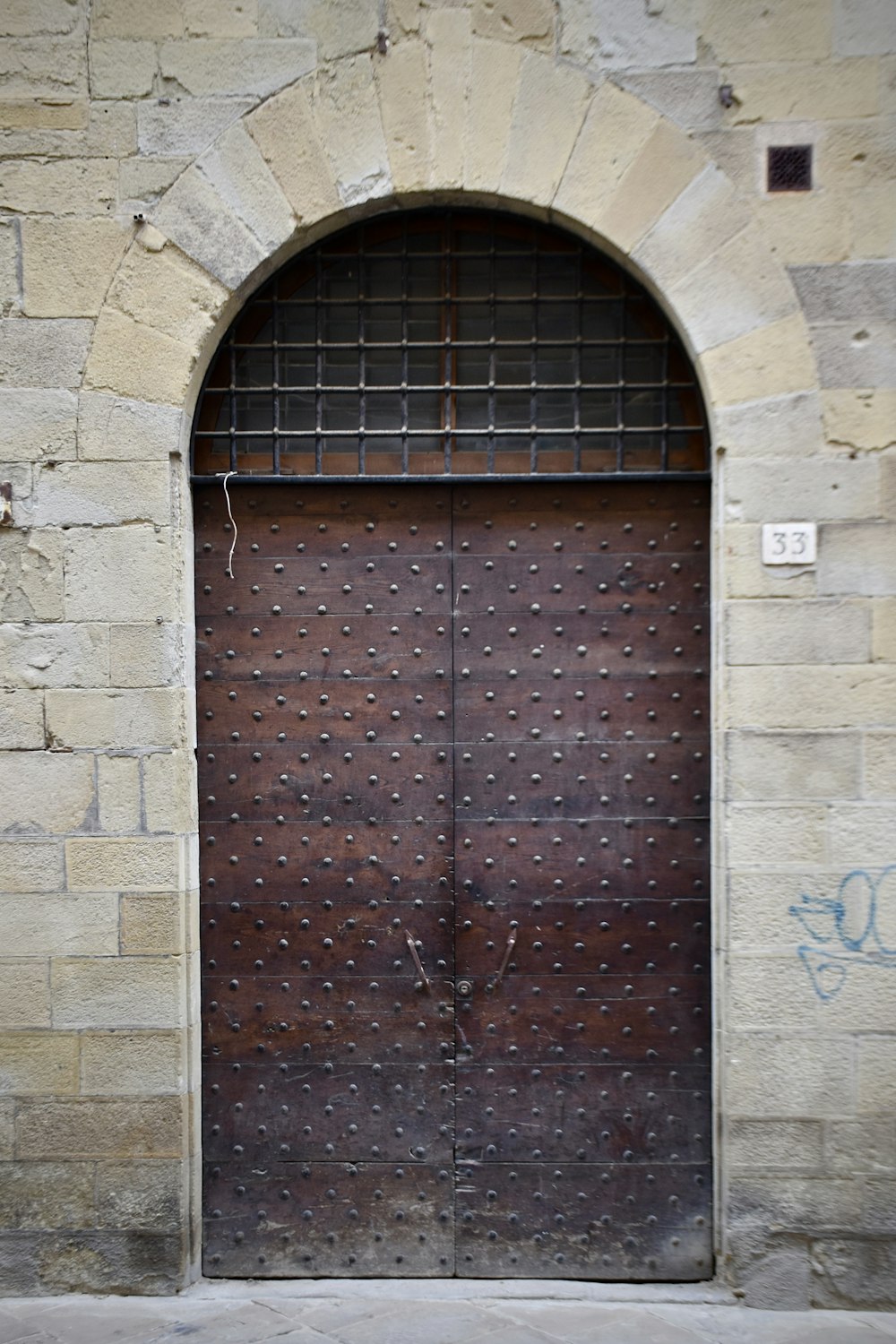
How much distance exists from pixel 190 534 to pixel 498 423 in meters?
1.23

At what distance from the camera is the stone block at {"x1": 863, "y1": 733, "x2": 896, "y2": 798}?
13.1 feet

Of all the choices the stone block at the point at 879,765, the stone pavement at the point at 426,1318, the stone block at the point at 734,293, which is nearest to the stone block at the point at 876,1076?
the stone pavement at the point at 426,1318

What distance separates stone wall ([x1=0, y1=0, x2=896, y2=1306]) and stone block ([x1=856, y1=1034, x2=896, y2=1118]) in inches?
0.6

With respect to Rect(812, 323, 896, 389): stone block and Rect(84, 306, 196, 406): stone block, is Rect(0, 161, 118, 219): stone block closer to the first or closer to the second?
Rect(84, 306, 196, 406): stone block

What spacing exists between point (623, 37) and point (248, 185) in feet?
4.68

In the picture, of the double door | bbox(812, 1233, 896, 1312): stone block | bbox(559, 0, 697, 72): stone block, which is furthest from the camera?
the double door

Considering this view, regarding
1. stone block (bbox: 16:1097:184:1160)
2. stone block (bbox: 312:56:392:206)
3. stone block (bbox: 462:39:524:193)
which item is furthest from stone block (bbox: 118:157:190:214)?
stone block (bbox: 16:1097:184:1160)

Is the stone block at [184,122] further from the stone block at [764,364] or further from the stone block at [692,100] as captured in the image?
the stone block at [764,364]

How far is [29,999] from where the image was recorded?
4.08 metres

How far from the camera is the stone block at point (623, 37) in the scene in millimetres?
4027

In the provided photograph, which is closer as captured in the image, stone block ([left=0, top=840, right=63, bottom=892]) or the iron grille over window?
stone block ([left=0, top=840, right=63, bottom=892])

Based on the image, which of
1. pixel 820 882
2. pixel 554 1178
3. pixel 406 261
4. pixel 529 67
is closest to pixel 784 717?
pixel 820 882

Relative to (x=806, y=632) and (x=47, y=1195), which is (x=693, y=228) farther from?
(x=47, y=1195)

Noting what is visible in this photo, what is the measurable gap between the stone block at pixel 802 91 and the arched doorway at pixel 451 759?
2.37 feet
